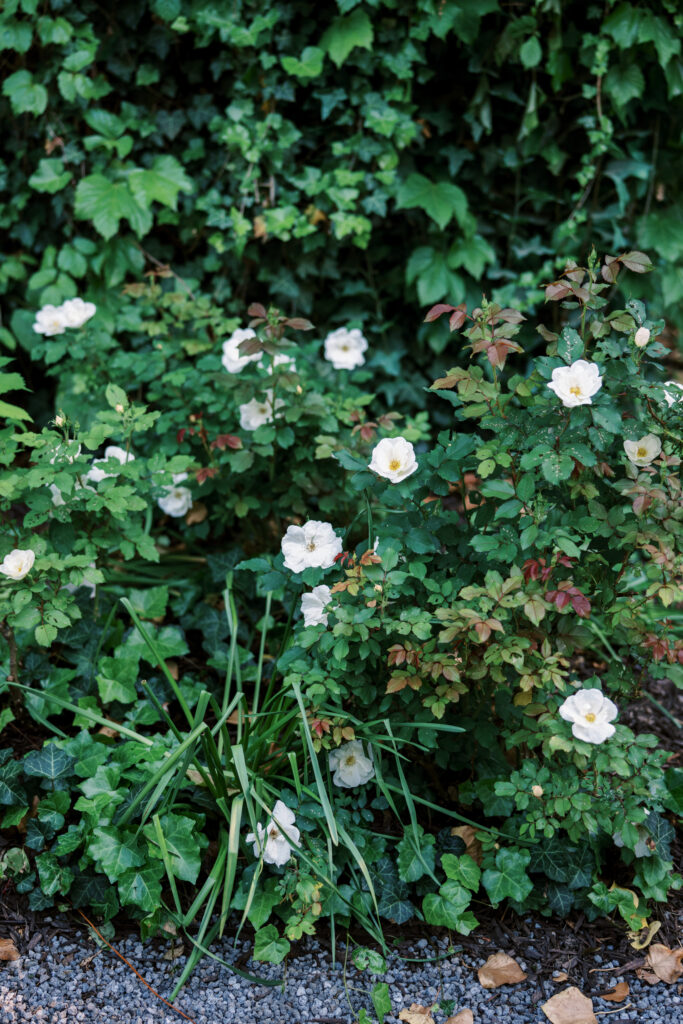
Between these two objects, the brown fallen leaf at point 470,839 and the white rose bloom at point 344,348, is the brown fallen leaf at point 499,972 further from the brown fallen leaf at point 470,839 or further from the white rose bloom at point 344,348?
the white rose bloom at point 344,348

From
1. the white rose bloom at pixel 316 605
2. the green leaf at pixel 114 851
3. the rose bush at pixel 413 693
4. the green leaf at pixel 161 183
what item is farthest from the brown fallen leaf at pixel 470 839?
the green leaf at pixel 161 183

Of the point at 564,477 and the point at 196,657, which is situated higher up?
the point at 564,477

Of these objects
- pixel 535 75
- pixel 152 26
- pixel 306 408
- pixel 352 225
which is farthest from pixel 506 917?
pixel 152 26

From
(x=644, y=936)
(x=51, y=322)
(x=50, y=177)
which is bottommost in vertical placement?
(x=644, y=936)

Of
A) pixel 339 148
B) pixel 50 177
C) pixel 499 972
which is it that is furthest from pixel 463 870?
pixel 50 177

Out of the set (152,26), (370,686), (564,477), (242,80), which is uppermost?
(152,26)

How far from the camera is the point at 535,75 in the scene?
3006mm

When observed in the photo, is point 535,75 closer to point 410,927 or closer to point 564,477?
point 564,477

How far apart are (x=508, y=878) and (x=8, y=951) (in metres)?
0.98

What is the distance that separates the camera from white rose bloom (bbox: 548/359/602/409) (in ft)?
5.18

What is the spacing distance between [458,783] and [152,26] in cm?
261

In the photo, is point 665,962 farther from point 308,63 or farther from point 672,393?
point 308,63

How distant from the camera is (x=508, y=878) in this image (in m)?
1.78

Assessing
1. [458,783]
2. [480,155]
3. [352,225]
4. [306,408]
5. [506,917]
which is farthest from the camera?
[480,155]
